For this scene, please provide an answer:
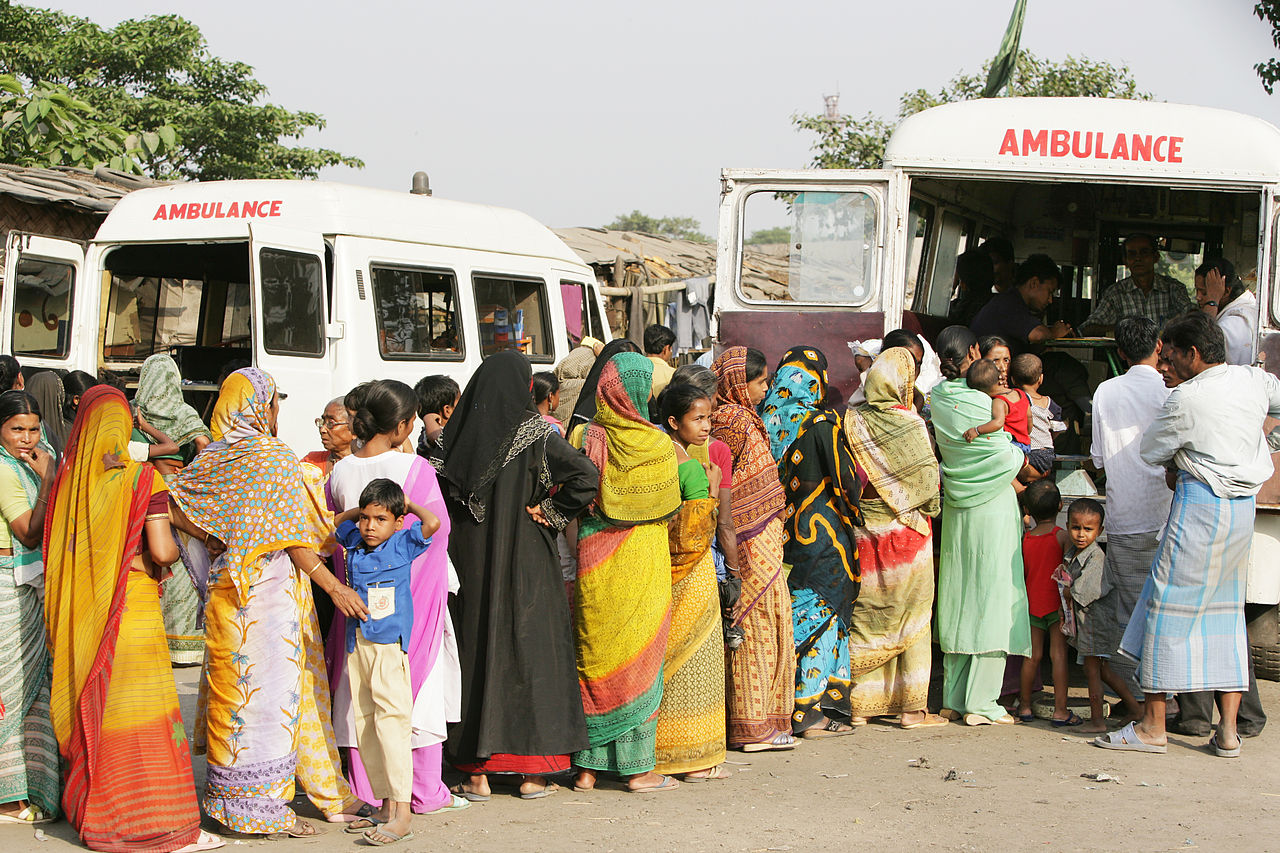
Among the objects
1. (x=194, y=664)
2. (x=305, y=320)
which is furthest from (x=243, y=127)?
(x=194, y=664)

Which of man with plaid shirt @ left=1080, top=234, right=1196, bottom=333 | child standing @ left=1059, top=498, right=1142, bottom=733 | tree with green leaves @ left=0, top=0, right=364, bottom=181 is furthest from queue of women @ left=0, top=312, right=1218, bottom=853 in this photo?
tree with green leaves @ left=0, top=0, right=364, bottom=181

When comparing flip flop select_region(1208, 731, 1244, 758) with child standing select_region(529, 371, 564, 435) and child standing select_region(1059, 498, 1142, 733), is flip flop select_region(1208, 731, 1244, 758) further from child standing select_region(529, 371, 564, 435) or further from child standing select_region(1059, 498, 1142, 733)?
child standing select_region(529, 371, 564, 435)

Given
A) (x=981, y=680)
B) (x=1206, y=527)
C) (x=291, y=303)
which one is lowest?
(x=981, y=680)

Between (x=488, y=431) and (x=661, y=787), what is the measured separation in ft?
4.83

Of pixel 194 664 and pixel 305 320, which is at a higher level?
pixel 305 320

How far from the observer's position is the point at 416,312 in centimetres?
831

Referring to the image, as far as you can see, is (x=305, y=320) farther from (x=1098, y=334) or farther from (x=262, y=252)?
(x=1098, y=334)

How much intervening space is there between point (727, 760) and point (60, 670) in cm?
251

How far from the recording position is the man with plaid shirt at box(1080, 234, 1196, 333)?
751 cm

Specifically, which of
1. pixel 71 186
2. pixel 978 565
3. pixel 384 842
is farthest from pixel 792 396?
pixel 71 186

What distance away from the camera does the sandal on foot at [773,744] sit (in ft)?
16.6

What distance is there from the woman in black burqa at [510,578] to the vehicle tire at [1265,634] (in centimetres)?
359

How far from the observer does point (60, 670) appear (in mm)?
3904

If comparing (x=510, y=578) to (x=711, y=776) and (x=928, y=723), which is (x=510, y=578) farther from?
(x=928, y=723)
